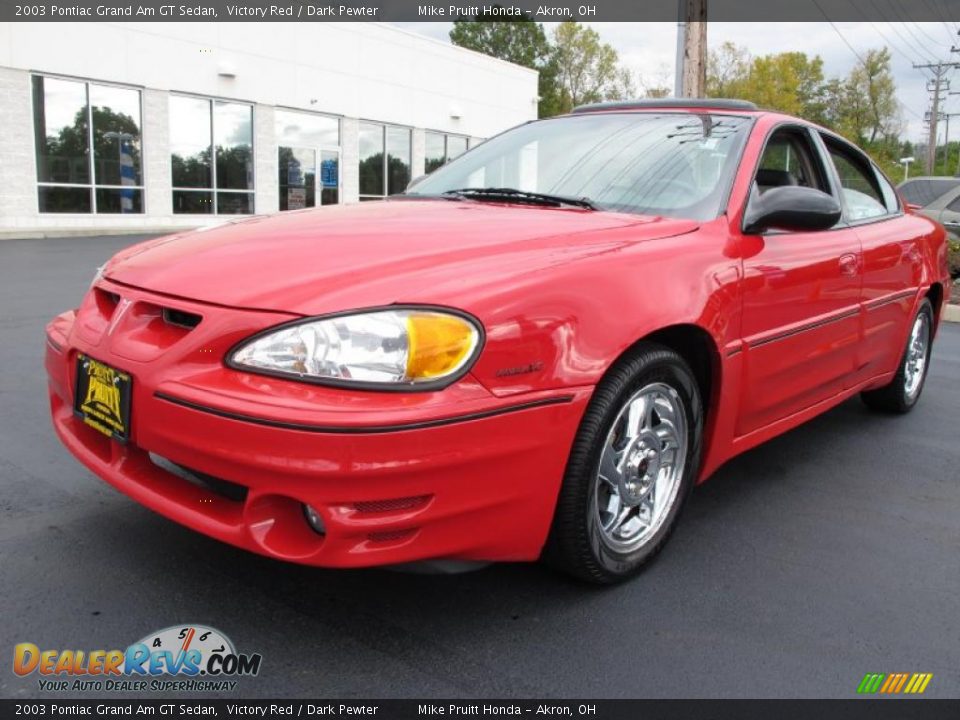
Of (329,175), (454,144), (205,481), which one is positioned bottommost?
(205,481)

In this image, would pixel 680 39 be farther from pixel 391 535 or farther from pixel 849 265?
pixel 391 535

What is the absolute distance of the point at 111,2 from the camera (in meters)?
17.5

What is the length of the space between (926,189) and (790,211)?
1243 cm

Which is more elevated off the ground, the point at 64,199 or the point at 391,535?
the point at 64,199

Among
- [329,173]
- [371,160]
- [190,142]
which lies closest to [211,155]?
[190,142]

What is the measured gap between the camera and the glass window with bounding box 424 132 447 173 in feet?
86.4

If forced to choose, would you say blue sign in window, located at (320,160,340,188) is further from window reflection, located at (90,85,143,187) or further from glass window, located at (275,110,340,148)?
window reflection, located at (90,85,143,187)

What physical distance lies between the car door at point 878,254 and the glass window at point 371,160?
69.6 ft

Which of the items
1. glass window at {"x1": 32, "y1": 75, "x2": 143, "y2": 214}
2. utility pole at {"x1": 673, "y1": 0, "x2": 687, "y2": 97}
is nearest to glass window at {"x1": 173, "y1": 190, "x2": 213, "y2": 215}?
glass window at {"x1": 32, "y1": 75, "x2": 143, "y2": 214}

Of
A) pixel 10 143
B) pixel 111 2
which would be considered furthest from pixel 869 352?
pixel 111 2

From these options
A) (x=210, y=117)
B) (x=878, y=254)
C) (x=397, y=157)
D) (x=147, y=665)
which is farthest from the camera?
(x=397, y=157)

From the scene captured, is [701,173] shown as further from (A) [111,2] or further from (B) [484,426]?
(A) [111,2]

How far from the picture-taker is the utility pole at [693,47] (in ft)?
39.4

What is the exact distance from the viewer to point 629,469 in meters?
2.55
